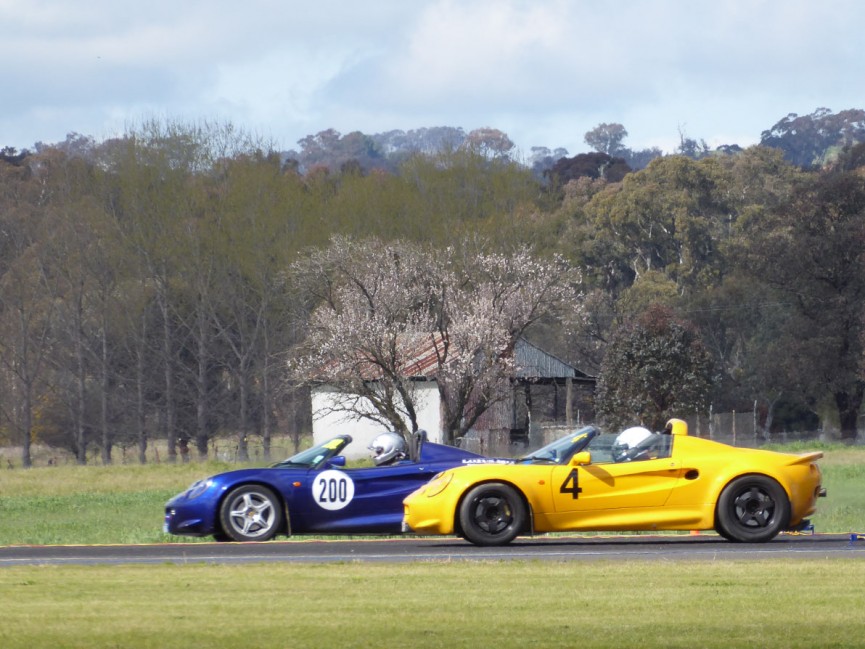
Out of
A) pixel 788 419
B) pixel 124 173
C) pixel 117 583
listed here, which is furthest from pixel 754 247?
pixel 117 583

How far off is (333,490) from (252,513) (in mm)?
881

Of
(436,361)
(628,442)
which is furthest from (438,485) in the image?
(436,361)

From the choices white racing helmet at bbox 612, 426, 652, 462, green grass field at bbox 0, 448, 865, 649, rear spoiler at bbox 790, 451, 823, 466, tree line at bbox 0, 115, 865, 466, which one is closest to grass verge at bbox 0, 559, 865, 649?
green grass field at bbox 0, 448, 865, 649

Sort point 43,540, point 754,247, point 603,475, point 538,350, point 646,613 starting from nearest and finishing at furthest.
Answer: point 646,613
point 603,475
point 43,540
point 538,350
point 754,247

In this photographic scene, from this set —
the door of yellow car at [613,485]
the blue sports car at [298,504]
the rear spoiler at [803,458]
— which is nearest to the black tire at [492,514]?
the door of yellow car at [613,485]

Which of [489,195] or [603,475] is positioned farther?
[489,195]

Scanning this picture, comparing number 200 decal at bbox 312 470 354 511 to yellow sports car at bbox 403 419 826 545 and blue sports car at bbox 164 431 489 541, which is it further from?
yellow sports car at bbox 403 419 826 545

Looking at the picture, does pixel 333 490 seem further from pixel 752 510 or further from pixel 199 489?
pixel 752 510

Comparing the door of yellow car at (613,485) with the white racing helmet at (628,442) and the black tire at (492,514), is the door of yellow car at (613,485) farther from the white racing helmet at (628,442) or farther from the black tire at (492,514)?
the black tire at (492,514)

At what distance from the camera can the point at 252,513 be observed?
14.5 m

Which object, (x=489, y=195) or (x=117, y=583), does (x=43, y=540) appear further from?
(x=489, y=195)

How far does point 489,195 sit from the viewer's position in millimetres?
68625

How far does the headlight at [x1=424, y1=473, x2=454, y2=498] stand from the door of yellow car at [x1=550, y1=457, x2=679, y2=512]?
989 millimetres

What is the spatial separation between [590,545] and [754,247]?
4928cm
